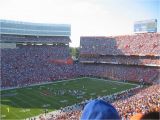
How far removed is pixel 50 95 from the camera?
26.5m

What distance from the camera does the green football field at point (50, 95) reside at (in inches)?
850

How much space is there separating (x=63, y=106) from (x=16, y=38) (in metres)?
23.1

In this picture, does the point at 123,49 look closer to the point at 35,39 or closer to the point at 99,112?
the point at 35,39

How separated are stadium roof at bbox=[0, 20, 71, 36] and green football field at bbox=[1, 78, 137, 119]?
45.7 ft

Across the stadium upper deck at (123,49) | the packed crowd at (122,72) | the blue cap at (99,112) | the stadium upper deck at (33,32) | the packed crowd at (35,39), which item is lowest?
the packed crowd at (122,72)

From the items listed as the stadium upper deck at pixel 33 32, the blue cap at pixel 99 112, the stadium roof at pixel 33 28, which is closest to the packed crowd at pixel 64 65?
the stadium upper deck at pixel 33 32

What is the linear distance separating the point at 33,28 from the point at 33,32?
2.31 feet

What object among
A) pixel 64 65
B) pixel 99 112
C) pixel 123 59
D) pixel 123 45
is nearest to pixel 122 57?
pixel 123 59

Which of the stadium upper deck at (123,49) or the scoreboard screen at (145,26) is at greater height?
the scoreboard screen at (145,26)

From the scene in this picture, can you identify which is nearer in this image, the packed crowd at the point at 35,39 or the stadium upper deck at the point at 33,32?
the packed crowd at the point at 35,39

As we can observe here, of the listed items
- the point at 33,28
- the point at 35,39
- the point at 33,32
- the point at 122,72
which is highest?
the point at 33,28

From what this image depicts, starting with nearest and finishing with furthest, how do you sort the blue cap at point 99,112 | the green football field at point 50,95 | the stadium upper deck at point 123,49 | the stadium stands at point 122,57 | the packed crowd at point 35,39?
the blue cap at point 99,112, the green football field at point 50,95, the stadium stands at point 122,57, the stadium upper deck at point 123,49, the packed crowd at point 35,39

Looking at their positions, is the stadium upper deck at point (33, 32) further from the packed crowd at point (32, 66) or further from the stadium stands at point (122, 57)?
the stadium stands at point (122, 57)

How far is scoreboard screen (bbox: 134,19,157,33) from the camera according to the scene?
4588cm
